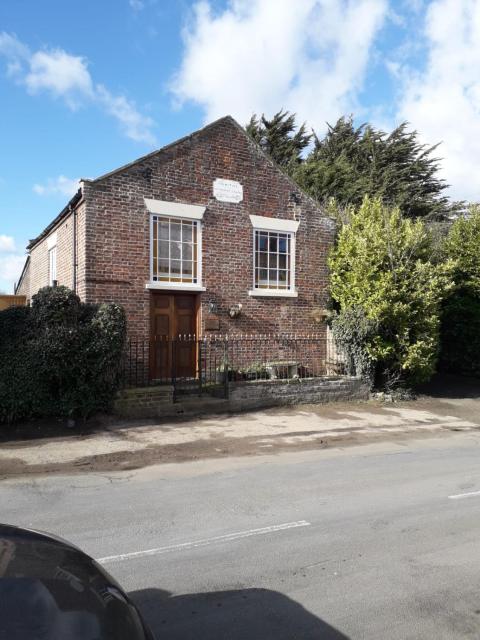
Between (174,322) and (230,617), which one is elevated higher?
(174,322)

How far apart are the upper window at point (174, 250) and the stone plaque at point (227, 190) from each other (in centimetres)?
99

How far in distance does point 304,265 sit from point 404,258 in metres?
2.68

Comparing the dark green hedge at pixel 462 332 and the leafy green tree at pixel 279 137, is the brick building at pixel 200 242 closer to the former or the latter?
the dark green hedge at pixel 462 332

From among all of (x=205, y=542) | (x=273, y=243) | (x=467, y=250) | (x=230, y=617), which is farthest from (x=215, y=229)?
(x=230, y=617)

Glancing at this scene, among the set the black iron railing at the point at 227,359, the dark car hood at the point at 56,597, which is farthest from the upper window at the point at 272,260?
the dark car hood at the point at 56,597

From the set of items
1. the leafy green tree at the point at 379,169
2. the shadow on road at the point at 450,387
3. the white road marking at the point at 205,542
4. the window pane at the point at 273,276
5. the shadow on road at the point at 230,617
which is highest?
the leafy green tree at the point at 379,169

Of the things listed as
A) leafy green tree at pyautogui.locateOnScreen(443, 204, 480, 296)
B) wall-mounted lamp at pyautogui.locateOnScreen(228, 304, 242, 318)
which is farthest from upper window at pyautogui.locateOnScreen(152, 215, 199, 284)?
leafy green tree at pyautogui.locateOnScreen(443, 204, 480, 296)

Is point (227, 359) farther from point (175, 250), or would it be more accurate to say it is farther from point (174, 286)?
point (175, 250)

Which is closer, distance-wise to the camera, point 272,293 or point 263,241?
point 272,293

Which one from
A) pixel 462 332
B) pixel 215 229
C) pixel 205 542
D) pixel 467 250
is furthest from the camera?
pixel 462 332

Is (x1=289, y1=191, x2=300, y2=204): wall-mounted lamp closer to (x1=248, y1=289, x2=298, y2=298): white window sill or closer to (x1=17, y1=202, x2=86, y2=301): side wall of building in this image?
(x1=248, y1=289, x2=298, y2=298): white window sill

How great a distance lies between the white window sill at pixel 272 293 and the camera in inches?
533

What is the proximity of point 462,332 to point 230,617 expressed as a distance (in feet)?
47.2

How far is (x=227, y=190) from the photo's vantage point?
13.4 meters
